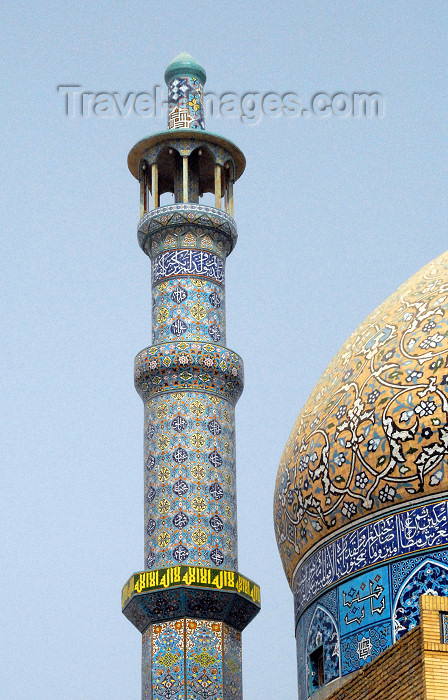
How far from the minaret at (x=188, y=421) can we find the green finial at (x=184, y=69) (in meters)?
0.02

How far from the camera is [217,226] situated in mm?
13383

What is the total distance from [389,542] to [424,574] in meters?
0.31

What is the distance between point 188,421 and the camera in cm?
1235

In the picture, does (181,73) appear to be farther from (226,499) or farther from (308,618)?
(308,618)

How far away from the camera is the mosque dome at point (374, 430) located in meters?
7.78

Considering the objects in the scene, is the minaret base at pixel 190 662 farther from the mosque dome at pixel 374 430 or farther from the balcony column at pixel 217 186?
the balcony column at pixel 217 186

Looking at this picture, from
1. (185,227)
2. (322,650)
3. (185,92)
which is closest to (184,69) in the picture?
(185,92)

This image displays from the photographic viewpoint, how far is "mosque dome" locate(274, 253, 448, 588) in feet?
25.5

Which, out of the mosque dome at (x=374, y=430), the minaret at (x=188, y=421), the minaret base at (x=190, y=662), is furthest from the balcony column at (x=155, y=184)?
the mosque dome at (x=374, y=430)

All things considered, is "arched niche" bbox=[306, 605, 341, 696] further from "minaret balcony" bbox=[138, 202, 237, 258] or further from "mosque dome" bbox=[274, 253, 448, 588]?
"minaret balcony" bbox=[138, 202, 237, 258]

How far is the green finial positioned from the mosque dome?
5998 mm

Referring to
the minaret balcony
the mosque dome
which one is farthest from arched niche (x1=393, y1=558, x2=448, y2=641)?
the minaret balcony

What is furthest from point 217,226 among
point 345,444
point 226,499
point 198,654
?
point 345,444

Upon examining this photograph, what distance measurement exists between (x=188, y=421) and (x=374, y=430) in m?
Result: 4.50
